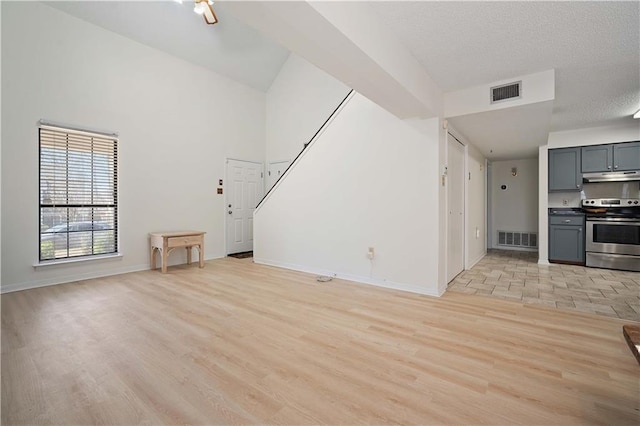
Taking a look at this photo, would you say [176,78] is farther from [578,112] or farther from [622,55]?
[578,112]

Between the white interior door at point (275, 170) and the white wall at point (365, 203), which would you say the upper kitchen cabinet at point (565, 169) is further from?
the white interior door at point (275, 170)

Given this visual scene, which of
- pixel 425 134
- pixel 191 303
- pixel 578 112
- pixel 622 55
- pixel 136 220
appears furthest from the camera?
pixel 136 220

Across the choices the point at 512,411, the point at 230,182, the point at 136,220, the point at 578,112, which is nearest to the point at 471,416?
the point at 512,411

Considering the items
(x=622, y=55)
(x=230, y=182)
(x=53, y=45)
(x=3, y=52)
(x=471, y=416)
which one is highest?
(x=53, y=45)

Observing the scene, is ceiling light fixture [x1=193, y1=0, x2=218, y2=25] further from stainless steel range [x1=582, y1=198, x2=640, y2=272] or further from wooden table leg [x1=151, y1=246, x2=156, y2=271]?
stainless steel range [x1=582, y1=198, x2=640, y2=272]

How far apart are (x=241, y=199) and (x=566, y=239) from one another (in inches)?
254

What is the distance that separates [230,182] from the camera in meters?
6.30

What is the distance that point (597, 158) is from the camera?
4.92 metres

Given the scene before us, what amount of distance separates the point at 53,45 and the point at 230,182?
336cm

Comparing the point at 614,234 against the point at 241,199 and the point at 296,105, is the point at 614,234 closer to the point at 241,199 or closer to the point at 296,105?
the point at 296,105

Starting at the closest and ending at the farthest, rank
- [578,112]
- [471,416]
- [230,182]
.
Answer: [471,416], [578,112], [230,182]

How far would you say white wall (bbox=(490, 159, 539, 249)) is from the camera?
6.50m

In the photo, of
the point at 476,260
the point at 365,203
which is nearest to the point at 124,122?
the point at 365,203

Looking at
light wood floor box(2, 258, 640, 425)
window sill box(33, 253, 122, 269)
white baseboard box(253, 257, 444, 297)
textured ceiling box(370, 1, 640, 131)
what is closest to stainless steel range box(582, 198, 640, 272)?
textured ceiling box(370, 1, 640, 131)
